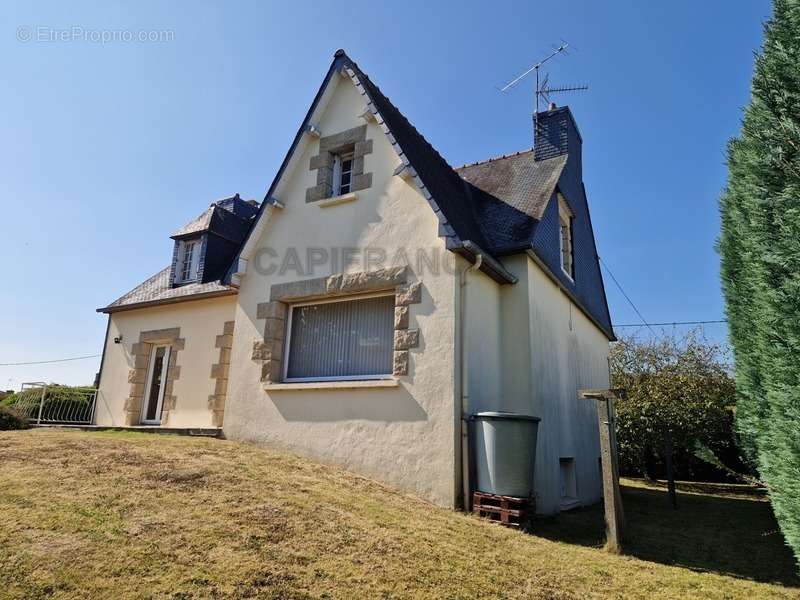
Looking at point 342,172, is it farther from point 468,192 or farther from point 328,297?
point 468,192

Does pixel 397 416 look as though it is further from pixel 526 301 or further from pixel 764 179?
pixel 764 179

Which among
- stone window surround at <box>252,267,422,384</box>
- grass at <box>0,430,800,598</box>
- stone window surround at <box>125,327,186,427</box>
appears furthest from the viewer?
stone window surround at <box>125,327,186,427</box>

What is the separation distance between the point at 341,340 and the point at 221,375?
3.34 meters

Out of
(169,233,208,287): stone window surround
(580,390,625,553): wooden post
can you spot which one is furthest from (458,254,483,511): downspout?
(169,233,208,287): stone window surround

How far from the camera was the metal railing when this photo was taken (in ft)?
42.0

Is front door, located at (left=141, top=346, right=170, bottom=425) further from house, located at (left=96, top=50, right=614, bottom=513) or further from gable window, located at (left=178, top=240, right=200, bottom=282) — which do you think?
gable window, located at (left=178, top=240, right=200, bottom=282)

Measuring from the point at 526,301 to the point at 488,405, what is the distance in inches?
70.9

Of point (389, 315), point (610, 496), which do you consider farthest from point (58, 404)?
point (610, 496)

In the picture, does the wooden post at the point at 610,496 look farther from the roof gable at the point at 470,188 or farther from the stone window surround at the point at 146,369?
the stone window surround at the point at 146,369

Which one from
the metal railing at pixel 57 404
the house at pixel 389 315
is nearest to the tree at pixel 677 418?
the house at pixel 389 315

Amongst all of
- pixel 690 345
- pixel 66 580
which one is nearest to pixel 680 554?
pixel 66 580

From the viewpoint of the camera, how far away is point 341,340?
8500mm

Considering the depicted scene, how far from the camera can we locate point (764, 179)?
425 cm

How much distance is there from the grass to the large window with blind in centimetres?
165
